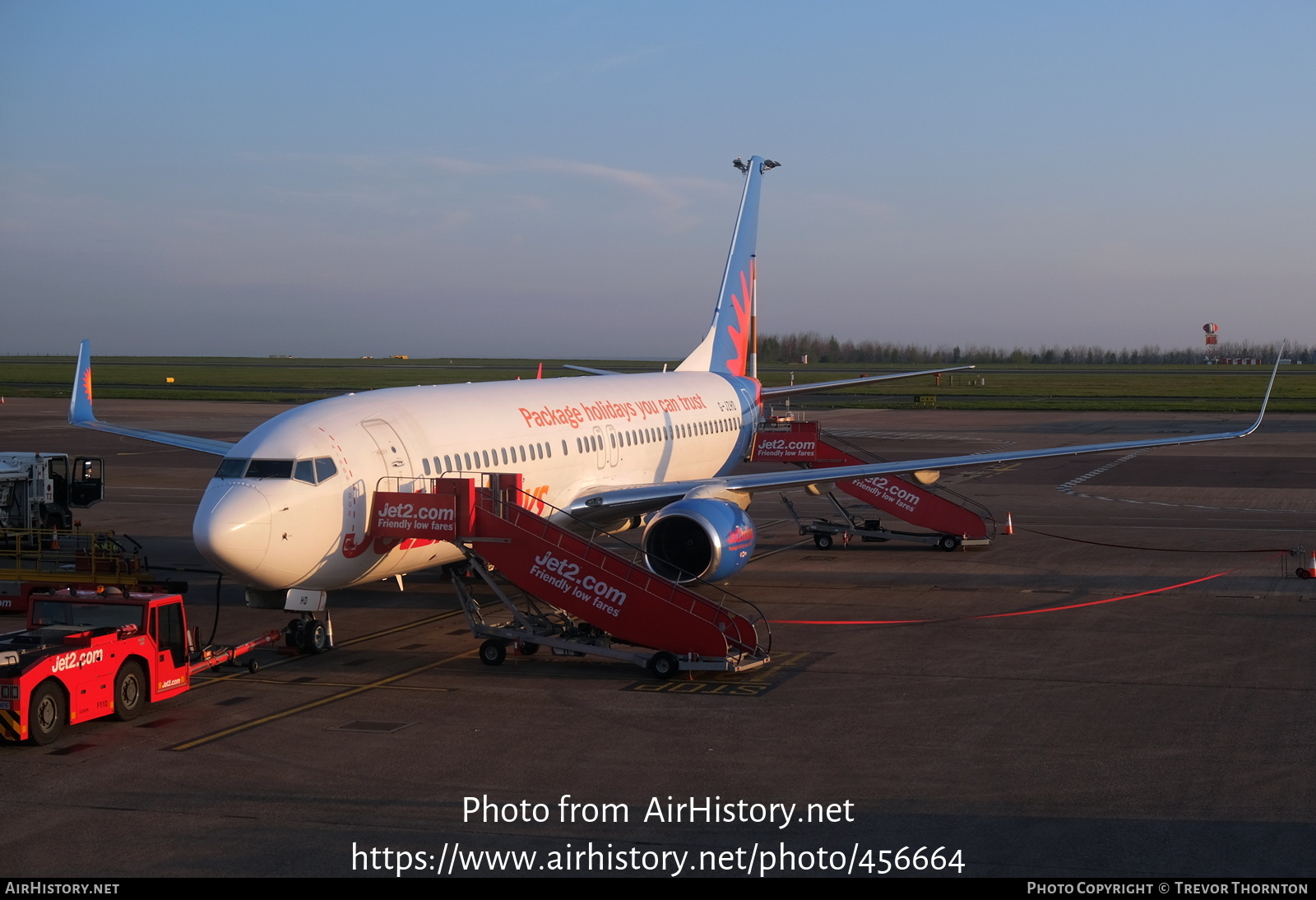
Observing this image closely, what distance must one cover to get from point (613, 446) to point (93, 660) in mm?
13756

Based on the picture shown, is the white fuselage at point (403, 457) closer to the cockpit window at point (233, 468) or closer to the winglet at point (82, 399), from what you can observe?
the cockpit window at point (233, 468)

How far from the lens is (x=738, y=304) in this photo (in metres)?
40.3

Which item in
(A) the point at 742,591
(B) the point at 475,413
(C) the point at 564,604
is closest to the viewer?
(C) the point at 564,604

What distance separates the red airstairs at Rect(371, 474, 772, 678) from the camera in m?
19.3

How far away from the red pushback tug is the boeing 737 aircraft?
1307mm

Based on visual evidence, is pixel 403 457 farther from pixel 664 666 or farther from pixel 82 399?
pixel 82 399

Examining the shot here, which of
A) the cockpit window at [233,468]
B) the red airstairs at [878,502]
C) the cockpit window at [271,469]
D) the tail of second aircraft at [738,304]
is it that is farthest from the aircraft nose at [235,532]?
the tail of second aircraft at [738,304]

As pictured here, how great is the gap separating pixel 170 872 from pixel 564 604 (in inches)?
354

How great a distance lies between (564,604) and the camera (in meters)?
19.9

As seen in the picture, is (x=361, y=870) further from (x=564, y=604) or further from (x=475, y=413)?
(x=475, y=413)

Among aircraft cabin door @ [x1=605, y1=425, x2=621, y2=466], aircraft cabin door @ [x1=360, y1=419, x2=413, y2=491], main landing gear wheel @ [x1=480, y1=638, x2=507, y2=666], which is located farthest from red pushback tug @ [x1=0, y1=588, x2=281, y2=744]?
aircraft cabin door @ [x1=605, y1=425, x2=621, y2=466]

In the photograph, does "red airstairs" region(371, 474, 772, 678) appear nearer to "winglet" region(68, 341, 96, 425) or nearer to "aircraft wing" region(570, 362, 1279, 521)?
"aircraft wing" region(570, 362, 1279, 521)

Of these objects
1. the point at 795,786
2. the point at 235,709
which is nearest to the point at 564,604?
the point at 235,709

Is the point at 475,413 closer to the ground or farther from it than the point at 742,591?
farther from it
